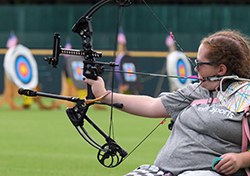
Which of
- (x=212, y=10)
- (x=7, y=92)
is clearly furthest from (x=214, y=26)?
(x=7, y=92)

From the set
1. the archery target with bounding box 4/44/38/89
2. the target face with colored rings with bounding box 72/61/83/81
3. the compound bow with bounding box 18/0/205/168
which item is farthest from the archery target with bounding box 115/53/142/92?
the compound bow with bounding box 18/0/205/168

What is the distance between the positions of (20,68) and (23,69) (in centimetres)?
6

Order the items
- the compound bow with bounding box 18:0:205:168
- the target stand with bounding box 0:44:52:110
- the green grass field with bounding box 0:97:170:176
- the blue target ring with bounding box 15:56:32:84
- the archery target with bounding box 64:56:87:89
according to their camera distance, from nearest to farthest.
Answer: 1. the compound bow with bounding box 18:0:205:168
2. the green grass field with bounding box 0:97:170:176
3. the target stand with bounding box 0:44:52:110
4. the blue target ring with bounding box 15:56:32:84
5. the archery target with bounding box 64:56:87:89

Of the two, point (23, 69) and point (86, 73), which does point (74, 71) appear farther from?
point (86, 73)

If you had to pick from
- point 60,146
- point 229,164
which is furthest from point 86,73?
point 60,146

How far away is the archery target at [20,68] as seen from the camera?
26.5 feet

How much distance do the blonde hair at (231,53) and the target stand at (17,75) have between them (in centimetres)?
652

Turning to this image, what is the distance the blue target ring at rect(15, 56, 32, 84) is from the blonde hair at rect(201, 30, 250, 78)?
6733 millimetres

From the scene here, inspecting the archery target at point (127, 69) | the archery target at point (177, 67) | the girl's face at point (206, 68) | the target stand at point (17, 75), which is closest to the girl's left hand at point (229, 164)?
the girl's face at point (206, 68)

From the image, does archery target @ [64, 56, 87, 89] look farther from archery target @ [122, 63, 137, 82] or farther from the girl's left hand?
the girl's left hand

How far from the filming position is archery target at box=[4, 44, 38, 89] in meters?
8.06

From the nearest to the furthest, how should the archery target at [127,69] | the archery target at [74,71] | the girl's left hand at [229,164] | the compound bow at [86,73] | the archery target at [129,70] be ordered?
the girl's left hand at [229,164] → the compound bow at [86,73] → the archery target at [74,71] → the archery target at [127,69] → the archery target at [129,70]

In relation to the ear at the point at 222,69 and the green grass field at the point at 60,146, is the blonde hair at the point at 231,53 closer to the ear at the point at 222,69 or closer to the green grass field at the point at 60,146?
the ear at the point at 222,69

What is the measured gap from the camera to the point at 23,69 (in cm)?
834
